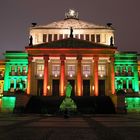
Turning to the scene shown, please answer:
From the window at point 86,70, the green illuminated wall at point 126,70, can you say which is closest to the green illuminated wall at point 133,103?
the green illuminated wall at point 126,70

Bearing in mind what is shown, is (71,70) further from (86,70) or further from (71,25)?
(71,25)

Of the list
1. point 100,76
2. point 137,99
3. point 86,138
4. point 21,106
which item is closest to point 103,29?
point 100,76

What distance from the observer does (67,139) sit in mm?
12047

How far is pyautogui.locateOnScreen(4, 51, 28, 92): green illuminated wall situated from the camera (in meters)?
72.8

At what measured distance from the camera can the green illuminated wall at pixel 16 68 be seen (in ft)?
239

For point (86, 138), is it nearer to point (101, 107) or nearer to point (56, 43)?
point (101, 107)

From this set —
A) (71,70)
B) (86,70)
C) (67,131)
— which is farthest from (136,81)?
(67,131)

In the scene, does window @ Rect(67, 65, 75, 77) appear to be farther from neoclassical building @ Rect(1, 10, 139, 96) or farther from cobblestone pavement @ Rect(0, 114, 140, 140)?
cobblestone pavement @ Rect(0, 114, 140, 140)

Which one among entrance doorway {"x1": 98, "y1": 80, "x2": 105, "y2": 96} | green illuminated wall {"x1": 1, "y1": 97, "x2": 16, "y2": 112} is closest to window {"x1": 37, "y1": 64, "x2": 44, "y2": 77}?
green illuminated wall {"x1": 1, "y1": 97, "x2": 16, "y2": 112}

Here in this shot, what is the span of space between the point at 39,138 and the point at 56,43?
5670 cm

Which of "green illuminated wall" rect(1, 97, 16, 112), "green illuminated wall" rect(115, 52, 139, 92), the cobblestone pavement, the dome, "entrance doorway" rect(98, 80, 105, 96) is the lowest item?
the cobblestone pavement

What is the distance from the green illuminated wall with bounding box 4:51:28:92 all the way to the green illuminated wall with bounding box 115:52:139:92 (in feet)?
82.6

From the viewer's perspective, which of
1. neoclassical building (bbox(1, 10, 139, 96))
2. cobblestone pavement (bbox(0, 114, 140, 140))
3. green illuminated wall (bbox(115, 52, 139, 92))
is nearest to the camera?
cobblestone pavement (bbox(0, 114, 140, 140))

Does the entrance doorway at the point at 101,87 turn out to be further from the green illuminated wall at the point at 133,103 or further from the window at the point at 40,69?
the window at the point at 40,69
